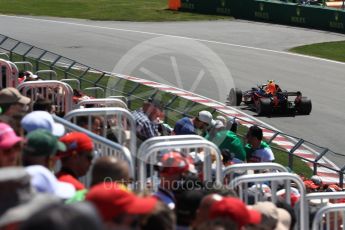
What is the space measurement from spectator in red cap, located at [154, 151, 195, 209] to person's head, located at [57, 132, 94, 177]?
0.56 meters

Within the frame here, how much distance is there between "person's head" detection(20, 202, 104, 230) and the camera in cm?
348

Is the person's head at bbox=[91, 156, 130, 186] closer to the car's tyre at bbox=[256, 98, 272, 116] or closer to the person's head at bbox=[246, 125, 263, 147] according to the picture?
the person's head at bbox=[246, 125, 263, 147]

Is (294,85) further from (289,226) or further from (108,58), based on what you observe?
(289,226)

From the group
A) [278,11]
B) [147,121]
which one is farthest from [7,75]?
[278,11]

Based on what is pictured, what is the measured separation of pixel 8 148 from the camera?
Answer: 5828 mm

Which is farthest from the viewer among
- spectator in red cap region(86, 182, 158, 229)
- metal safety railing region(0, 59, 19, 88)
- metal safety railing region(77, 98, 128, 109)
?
metal safety railing region(0, 59, 19, 88)

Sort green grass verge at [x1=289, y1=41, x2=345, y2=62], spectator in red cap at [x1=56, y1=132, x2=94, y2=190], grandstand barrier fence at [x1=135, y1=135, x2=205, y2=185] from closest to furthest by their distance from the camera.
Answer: spectator in red cap at [x1=56, y1=132, x2=94, y2=190], grandstand barrier fence at [x1=135, y1=135, x2=205, y2=185], green grass verge at [x1=289, y1=41, x2=345, y2=62]

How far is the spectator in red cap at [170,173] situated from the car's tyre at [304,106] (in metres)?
16.4

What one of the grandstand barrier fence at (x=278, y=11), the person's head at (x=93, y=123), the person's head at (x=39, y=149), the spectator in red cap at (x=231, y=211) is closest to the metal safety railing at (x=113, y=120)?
the person's head at (x=93, y=123)

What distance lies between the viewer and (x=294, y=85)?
90.3 ft

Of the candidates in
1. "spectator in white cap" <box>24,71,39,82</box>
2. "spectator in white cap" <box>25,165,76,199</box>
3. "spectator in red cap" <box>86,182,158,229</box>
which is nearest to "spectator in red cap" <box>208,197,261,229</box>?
"spectator in red cap" <box>86,182,158,229</box>

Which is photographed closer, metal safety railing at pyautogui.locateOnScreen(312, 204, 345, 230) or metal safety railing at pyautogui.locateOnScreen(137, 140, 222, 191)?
metal safety railing at pyautogui.locateOnScreen(137, 140, 222, 191)

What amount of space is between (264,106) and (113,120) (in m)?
13.3

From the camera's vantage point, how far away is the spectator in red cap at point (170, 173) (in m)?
6.48
